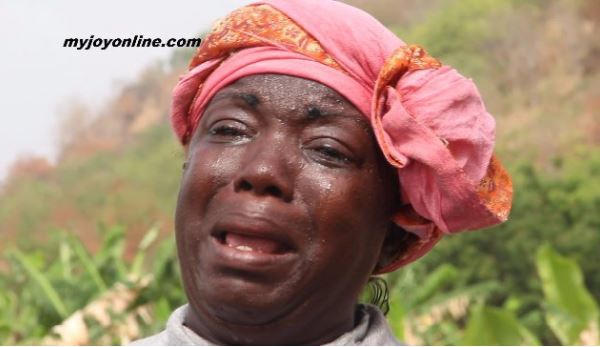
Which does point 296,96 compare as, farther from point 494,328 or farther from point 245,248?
point 494,328

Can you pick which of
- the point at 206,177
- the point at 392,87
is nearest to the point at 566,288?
the point at 392,87

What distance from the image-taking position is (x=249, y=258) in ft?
7.51

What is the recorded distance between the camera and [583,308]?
28.0 feet

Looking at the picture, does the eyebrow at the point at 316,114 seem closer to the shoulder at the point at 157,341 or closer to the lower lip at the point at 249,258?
the lower lip at the point at 249,258

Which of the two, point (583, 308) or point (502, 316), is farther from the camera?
point (583, 308)

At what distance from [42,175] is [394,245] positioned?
43177 mm

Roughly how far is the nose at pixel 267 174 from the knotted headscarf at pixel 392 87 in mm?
208

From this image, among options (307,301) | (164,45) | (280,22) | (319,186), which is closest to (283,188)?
(319,186)

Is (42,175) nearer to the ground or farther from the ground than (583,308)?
nearer to the ground

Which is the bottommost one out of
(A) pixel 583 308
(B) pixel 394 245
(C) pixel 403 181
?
(A) pixel 583 308

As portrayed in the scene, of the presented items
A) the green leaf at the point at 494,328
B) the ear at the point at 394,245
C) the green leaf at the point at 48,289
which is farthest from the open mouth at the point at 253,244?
the green leaf at the point at 48,289

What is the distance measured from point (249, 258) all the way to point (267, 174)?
0.18 m

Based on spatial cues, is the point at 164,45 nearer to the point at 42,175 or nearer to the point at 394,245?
the point at 394,245

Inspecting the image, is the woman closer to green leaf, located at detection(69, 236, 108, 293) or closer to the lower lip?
the lower lip
